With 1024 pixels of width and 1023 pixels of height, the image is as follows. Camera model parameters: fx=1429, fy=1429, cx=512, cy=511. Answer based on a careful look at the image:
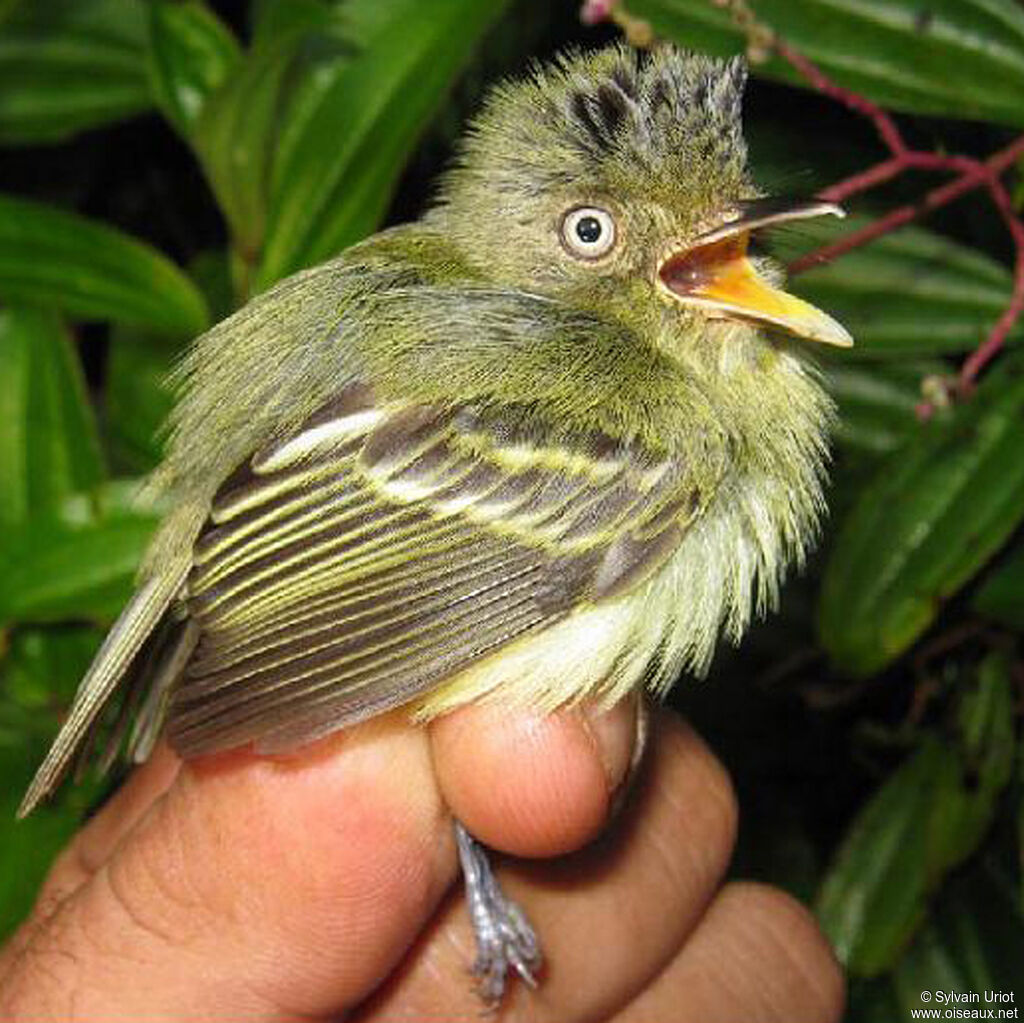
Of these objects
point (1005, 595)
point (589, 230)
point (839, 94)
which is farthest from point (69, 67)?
point (1005, 595)

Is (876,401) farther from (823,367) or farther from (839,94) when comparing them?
(839,94)

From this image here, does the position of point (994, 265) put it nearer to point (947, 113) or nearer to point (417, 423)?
point (947, 113)

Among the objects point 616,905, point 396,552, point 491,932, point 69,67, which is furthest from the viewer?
point 69,67

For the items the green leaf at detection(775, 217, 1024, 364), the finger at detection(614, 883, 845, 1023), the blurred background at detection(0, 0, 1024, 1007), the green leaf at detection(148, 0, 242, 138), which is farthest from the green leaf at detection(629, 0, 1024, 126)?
the finger at detection(614, 883, 845, 1023)

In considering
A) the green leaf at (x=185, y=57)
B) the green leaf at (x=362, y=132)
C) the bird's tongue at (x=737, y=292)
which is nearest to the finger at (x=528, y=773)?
the bird's tongue at (x=737, y=292)

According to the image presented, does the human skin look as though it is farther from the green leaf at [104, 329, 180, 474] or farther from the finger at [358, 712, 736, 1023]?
the green leaf at [104, 329, 180, 474]

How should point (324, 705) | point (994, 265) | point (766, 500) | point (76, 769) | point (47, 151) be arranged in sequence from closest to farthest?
1. point (324, 705)
2. point (766, 500)
3. point (76, 769)
4. point (994, 265)
5. point (47, 151)

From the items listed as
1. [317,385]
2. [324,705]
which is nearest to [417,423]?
[317,385]
